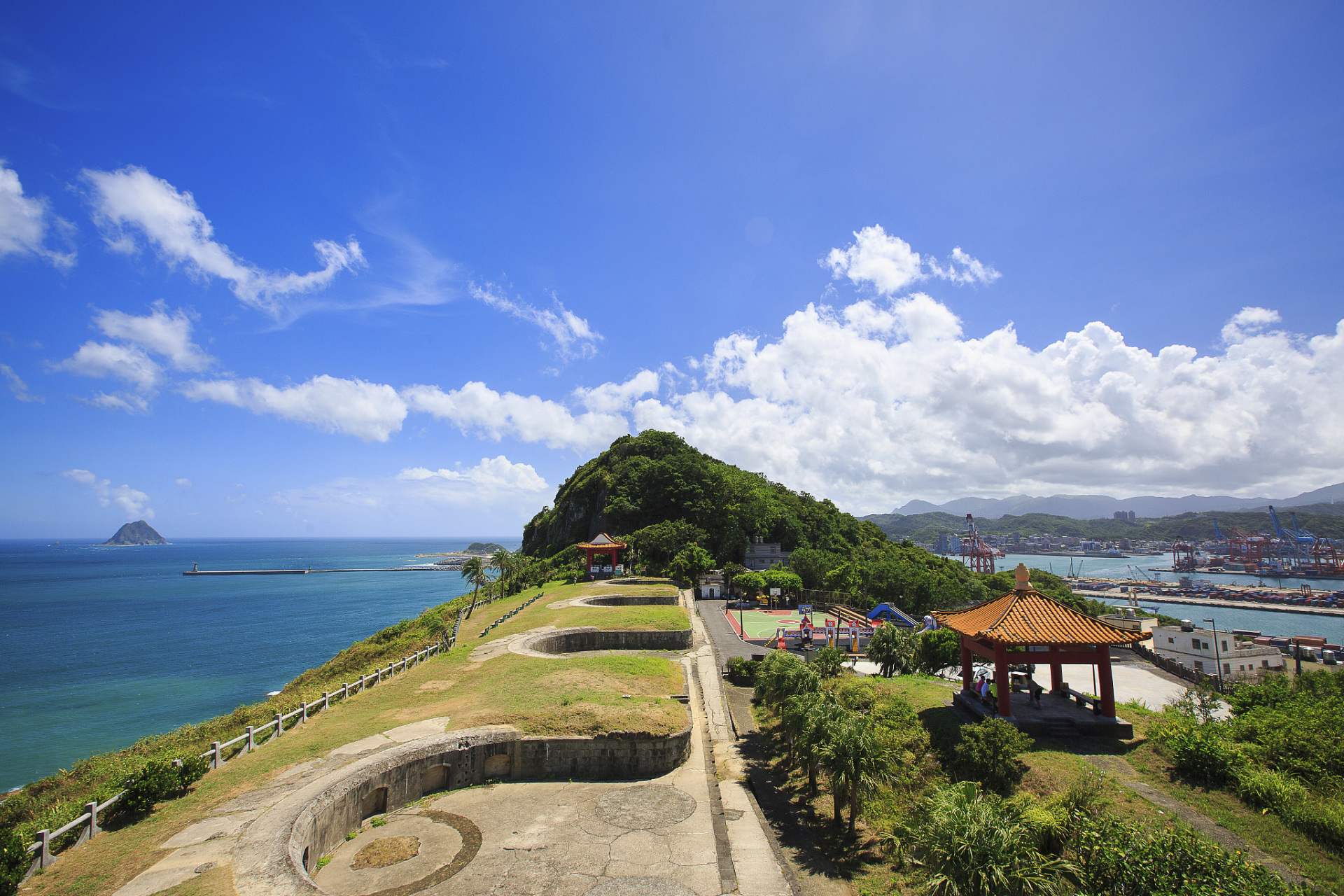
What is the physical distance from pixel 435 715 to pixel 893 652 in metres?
18.4

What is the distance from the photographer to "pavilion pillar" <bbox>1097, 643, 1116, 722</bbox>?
16719 mm

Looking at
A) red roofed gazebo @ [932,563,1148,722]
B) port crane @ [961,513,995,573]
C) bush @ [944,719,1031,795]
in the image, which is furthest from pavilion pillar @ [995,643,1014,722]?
port crane @ [961,513,995,573]

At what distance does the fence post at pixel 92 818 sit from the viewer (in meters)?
11.4

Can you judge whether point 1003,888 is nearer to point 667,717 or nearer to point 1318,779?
point 1318,779

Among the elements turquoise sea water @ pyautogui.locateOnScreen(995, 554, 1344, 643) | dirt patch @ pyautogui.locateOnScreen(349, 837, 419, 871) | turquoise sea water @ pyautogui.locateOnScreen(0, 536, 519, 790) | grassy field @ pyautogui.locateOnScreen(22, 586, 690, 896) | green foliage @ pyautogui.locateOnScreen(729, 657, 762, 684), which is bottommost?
turquoise sea water @ pyautogui.locateOnScreen(995, 554, 1344, 643)

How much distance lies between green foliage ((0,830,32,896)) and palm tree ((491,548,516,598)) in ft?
148

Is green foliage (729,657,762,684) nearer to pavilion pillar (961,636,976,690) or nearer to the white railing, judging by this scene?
pavilion pillar (961,636,976,690)

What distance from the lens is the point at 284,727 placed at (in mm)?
18078

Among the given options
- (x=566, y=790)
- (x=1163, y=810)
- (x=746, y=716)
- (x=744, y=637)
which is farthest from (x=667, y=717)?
(x=744, y=637)

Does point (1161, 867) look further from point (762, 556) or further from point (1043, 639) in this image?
point (762, 556)

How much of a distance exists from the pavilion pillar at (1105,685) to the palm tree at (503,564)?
156 ft

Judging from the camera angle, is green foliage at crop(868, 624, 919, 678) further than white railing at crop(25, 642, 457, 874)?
Yes

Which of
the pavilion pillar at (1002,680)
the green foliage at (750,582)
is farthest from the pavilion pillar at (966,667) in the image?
the green foliage at (750,582)

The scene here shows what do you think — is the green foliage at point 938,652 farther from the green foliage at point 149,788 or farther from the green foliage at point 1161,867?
the green foliage at point 149,788
